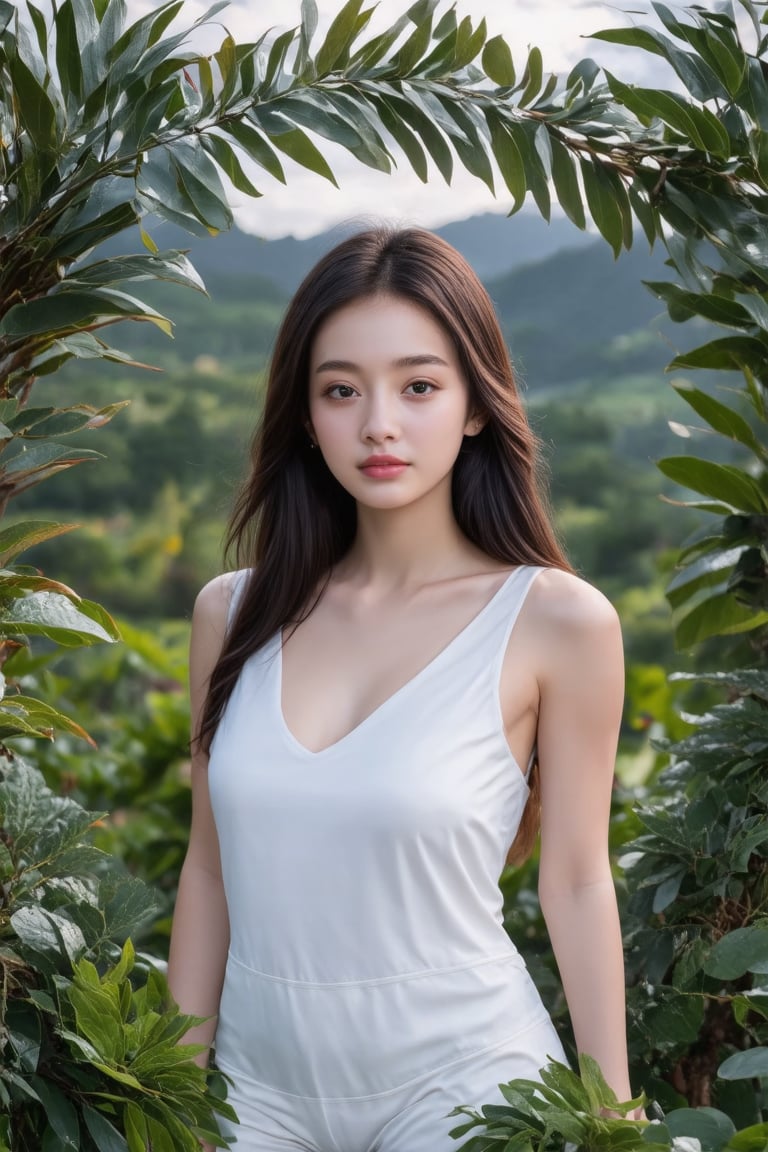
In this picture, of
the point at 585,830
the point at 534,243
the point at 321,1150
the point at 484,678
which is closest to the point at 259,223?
the point at 484,678

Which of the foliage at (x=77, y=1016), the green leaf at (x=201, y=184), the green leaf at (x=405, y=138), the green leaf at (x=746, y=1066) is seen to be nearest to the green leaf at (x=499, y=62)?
the green leaf at (x=405, y=138)

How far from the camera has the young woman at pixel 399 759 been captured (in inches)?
52.4

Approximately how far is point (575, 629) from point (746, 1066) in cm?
49

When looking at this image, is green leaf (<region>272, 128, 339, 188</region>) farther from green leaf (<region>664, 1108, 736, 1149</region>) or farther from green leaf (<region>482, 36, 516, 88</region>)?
green leaf (<region>664, 1108, 736, 1149</region>)

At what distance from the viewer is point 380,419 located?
4.67 feet

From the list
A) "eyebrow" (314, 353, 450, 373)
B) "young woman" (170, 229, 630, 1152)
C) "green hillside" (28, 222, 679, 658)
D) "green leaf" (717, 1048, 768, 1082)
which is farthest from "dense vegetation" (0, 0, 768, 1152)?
"green hillside" (28, 222, 679, 658)

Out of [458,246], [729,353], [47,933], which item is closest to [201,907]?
[47,933]

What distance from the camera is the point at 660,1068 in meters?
1.64

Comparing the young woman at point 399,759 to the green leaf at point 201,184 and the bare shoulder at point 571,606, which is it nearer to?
the bare shoulder at point 571,606

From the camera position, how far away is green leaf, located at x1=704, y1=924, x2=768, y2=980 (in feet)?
3.85

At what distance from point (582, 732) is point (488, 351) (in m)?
0.48

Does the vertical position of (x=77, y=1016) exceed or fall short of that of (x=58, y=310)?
it falls short

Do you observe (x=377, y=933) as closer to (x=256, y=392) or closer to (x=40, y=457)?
(x=40, y=457)

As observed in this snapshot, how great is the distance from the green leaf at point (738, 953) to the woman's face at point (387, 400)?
60 cm
